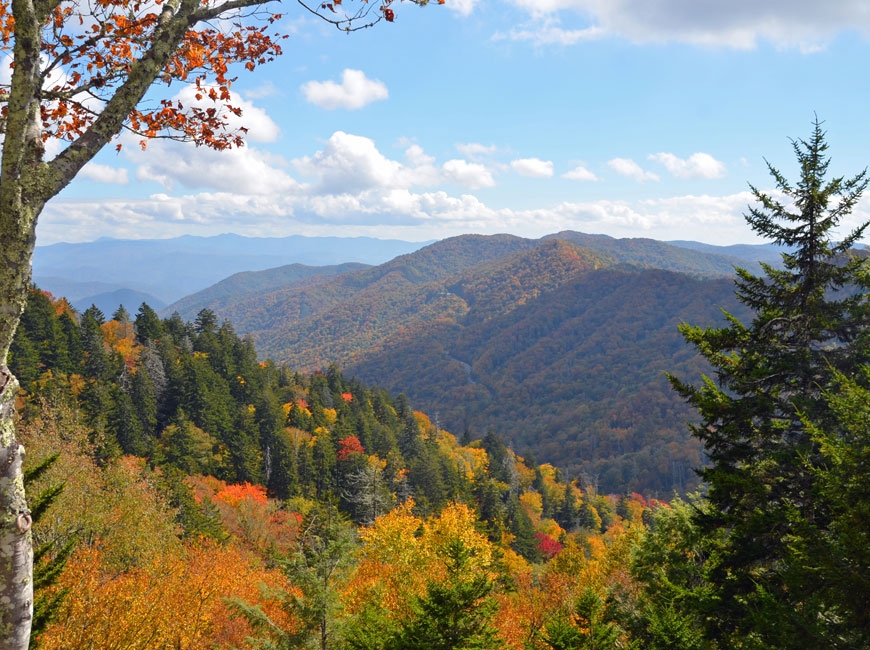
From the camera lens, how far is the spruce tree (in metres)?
10.1

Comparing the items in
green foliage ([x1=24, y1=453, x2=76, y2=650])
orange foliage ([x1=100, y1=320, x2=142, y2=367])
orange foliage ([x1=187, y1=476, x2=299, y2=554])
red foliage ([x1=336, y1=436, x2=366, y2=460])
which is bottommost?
red foliage ([x1=336, y1=436, x2=366, y2=460])

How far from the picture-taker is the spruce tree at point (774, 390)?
1011 centimetres

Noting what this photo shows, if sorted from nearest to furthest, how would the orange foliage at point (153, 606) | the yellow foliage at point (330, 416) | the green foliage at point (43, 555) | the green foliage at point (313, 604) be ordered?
the green foliage at point (43, 555), the orange foliage at point (153, 606), the green foliage at point (313, 604), the yellow foliage at point (330, 416)

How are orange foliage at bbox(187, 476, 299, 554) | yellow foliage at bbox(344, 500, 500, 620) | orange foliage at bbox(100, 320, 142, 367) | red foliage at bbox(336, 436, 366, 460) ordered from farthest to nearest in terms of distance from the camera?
1. red foliage at bbox(336, 436, 366, 460)
2. orange foliage at bbox(100, 320, 142, 367)
3. orange foliage at bbox(187, 476, 299, 554)
4. yellow foliage at bbox(344, 500, 500, 620)

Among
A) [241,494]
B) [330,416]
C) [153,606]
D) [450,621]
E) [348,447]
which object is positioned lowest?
[348,447]

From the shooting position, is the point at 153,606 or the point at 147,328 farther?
the point at 147,328

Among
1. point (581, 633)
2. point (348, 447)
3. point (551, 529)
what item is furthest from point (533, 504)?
point (581, 633)

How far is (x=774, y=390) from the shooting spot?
11.1 m

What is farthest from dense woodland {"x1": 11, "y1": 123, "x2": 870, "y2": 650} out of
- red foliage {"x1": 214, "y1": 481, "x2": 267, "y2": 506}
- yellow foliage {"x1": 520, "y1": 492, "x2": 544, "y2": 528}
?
yellow foliage {"x1": 520, "y1": 492, "x2": 544, "y2": 528}

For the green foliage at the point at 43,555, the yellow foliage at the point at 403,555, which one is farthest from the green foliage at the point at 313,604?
the yellow foliage at the point at 403,555

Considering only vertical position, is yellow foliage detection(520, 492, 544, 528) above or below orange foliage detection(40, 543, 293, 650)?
below

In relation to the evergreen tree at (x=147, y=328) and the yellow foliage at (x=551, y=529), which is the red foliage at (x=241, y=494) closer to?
the evergreen tree at (x=147, y=328)

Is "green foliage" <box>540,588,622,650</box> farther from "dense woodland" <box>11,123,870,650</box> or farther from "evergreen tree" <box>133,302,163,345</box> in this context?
"evergreen tree" <box>133,302,163,345</box>

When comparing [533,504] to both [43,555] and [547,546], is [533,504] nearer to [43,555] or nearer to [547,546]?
[547,546]
